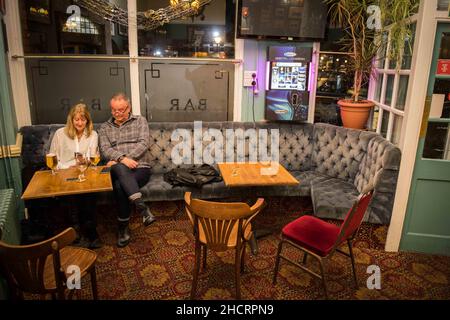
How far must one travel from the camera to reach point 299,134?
14.1ft

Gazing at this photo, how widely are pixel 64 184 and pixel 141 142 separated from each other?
1131mm

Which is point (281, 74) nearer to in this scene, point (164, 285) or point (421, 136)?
point (421, 136)

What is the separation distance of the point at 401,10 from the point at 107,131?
120 inches

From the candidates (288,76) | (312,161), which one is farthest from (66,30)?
(312,161)

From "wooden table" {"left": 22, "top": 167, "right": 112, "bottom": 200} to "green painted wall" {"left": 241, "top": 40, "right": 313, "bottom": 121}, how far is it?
6.83ft

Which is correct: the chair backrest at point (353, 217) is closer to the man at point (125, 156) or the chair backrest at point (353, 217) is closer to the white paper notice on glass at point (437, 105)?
the white paper notice on glass at point (437, 105)

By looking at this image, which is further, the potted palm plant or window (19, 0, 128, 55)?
window (19, 0, 128, 55)

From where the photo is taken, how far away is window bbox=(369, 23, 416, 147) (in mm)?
3418

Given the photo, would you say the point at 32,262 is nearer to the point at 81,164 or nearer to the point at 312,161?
the point at 81,164

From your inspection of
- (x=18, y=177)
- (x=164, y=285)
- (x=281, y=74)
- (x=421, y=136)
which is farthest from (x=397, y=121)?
(x=18, y=177)

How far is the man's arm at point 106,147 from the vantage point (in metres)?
3.58
